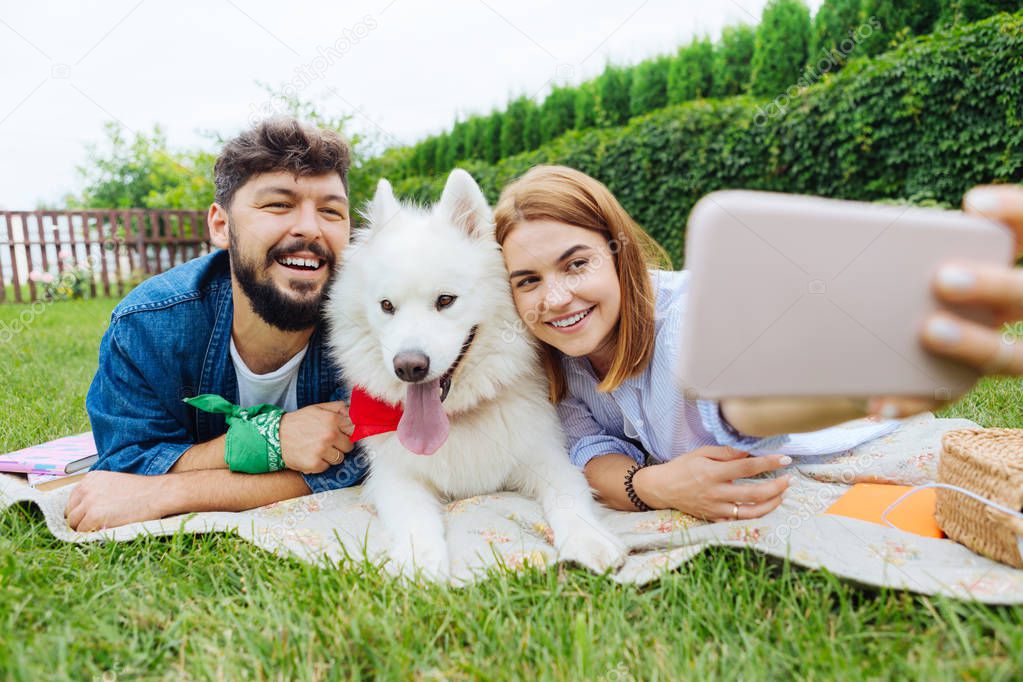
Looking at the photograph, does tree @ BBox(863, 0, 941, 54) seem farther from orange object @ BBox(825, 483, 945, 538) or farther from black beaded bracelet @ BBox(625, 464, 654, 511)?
black beaded bracelet @ BBox(625, 464, 654, 511)

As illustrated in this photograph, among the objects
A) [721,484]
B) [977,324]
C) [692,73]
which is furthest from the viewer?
[692,73]

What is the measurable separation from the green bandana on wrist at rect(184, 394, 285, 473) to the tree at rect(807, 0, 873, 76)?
605cm

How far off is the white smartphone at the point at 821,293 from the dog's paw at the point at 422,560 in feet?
2.87

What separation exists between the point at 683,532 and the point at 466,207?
1.26 metres

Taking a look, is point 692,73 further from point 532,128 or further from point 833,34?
point 532,128

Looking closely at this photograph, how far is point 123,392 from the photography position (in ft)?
7.95

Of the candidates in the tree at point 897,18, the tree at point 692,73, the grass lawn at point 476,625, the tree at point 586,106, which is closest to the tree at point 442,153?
the tree at point 586,106

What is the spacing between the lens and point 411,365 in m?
1.94

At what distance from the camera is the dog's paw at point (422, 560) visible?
5.45 feet

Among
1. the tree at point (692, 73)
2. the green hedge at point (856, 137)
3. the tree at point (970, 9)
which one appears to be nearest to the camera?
the green hedge at point (856, 137)

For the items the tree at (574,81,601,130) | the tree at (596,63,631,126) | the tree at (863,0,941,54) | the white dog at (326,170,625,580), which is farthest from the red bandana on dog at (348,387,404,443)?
the tree at (574,81,601,130)

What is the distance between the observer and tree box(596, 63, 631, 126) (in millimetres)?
8977

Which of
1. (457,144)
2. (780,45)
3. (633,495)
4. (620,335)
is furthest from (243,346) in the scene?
(457,144)

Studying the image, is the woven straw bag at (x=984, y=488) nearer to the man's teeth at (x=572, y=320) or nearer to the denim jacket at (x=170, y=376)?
the man's teeth at (x=572, y=320)
